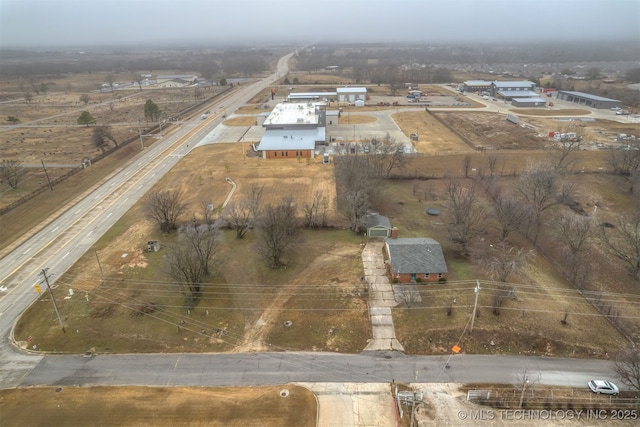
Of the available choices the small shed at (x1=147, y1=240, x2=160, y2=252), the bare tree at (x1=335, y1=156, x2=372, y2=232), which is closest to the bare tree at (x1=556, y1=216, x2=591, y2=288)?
the bare tree at (x1=335, y1=156, x2=372, y2=232)

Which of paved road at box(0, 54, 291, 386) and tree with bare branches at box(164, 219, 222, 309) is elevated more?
tree with bare branches at box(164, 219, 222, 309)

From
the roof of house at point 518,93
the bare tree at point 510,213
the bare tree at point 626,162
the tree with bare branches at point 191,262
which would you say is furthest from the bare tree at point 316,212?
the roof of house at point 518,93

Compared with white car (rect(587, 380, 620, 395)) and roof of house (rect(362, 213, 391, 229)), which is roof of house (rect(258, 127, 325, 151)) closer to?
roof of house (rect(362, 213, 391, 229))

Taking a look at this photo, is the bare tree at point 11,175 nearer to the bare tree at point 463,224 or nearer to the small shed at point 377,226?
the small shed at point 377,226

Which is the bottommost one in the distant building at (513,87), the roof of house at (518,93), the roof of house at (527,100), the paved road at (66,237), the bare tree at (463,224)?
the paved road at (66,237)

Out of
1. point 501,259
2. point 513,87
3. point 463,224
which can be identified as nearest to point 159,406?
point 463,224

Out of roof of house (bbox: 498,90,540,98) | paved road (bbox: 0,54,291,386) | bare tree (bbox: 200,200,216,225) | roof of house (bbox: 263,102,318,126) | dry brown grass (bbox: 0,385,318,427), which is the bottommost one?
dry brown grass (bbox: 0,385,318,427)

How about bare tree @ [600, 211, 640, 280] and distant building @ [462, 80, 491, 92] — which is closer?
bare tree @ [600, 211, 640, 280]
